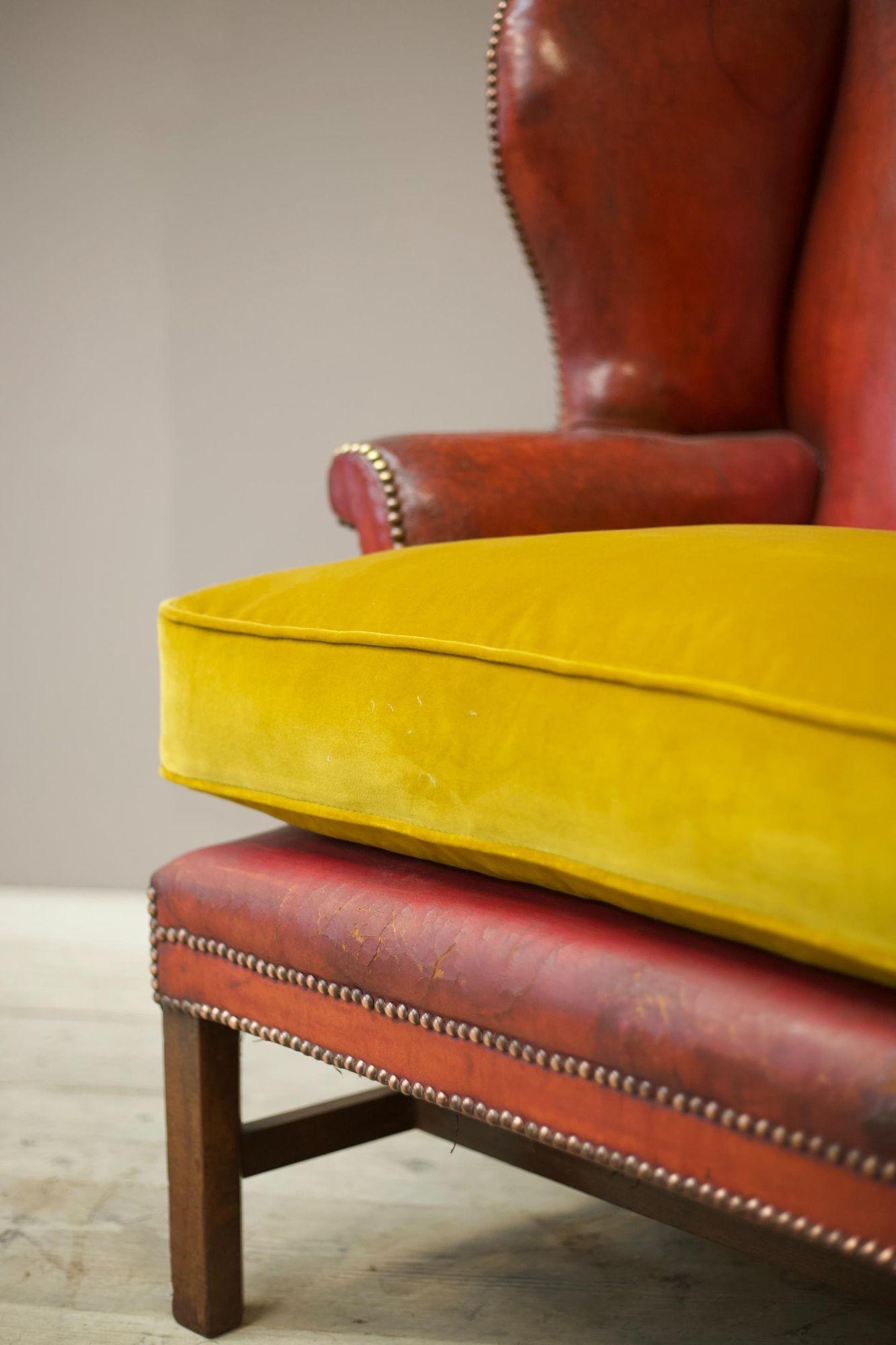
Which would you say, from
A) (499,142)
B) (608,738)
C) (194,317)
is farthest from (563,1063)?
(194,317)

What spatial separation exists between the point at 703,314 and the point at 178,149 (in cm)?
109

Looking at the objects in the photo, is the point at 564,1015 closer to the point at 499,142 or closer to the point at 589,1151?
the point at 589,1151

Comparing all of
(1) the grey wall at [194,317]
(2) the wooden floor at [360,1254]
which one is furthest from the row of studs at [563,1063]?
(1) the grey wall at [194,317]

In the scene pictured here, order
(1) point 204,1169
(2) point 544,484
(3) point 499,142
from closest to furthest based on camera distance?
(1) point 204,1169, (2) point 544,484, (3) point 499,142

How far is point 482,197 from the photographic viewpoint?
200cm

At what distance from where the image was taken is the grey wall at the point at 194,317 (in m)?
2.01

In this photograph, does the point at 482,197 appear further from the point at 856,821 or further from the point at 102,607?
the point at 856,821

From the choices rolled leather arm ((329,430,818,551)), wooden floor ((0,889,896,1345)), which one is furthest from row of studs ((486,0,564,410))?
wooden floor ((0,889,896,1345))

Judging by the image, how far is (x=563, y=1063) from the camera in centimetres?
70

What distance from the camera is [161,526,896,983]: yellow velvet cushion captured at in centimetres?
57

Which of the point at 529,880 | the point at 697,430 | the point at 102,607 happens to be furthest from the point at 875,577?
the point at 102,607

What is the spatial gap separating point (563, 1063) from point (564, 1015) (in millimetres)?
27

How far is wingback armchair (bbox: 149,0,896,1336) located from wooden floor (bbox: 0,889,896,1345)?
0.09m

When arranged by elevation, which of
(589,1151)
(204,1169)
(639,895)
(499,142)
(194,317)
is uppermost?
(499,142)
